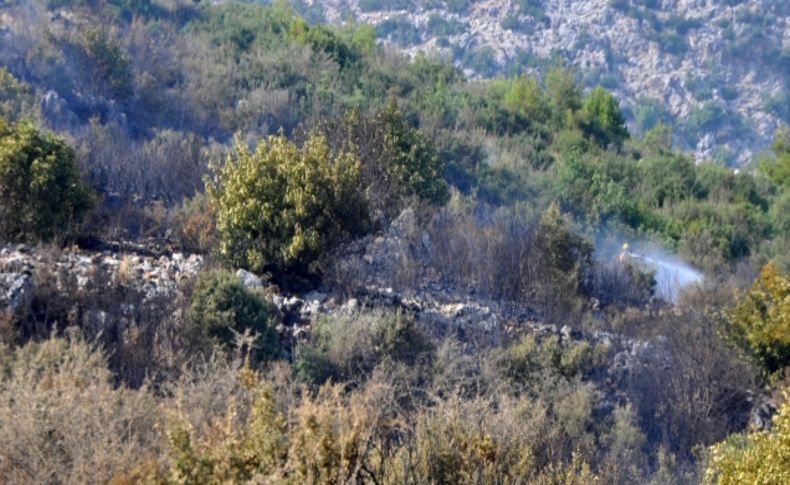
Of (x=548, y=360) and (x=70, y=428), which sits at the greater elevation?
(x=70, y=428)

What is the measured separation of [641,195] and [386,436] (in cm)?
1554

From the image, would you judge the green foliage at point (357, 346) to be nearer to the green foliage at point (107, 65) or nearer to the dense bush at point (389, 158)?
the dense bush at point (389, 158)

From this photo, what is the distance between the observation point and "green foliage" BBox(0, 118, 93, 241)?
36.1 ft

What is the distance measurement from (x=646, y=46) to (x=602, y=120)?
1048 inches

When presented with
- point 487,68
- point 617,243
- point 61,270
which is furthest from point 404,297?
point 487,68

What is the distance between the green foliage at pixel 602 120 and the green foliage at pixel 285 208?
13.9m

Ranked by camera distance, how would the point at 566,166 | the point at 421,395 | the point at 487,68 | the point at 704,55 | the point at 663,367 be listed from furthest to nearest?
1. the point at 704,55
2. the point at 487,68
3. the point at 566,166
4. the point at 663,367
5. the point at 421,395

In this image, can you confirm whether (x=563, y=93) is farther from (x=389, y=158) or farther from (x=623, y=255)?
(x=389, y=158)

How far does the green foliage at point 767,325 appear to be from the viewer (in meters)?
11.2

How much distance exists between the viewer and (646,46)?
50.6 meters

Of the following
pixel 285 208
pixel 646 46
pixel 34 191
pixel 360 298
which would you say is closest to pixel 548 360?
pixel 360 298

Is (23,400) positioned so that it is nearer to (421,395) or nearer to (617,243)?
(421,395)

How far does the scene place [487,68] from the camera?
4716 centimetres

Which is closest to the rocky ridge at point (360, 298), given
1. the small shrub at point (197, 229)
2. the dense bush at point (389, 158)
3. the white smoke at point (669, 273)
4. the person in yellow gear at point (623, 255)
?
the small shrub at point (197, 229)
